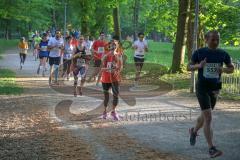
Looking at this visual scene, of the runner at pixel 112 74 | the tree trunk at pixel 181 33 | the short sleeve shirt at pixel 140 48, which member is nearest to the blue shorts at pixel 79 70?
the short sleeve shirt at pixel 140 48

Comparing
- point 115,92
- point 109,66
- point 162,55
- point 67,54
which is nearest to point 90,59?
point 67,54

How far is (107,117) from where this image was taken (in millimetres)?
11680

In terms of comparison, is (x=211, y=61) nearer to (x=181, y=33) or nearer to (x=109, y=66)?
(x=109, y=66)

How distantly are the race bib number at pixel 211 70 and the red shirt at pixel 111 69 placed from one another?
3733 millimetres

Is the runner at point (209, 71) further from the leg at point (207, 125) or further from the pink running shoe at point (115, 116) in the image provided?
the pink running shoe at point (115, 116)

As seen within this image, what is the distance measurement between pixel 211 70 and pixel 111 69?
384 centimetres

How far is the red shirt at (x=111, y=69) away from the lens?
37.4 feet

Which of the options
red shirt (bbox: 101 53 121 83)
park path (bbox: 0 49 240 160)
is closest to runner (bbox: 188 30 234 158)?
park path (bbox: 0 49 240 160)

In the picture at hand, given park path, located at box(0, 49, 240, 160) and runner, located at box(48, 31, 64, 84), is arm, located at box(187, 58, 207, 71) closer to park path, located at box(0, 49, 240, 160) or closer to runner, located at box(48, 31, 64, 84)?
park path, located at box(0, 49, 240, 160)

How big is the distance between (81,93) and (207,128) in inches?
330

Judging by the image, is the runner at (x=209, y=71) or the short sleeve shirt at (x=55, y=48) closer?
the runner at (x=209, y=71)

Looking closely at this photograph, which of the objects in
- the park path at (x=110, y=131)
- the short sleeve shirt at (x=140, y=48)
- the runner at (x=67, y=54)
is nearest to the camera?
the park path at (x=110, y=131)

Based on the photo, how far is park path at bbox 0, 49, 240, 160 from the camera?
26.3 ft

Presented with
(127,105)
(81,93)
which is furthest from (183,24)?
(127,105)
